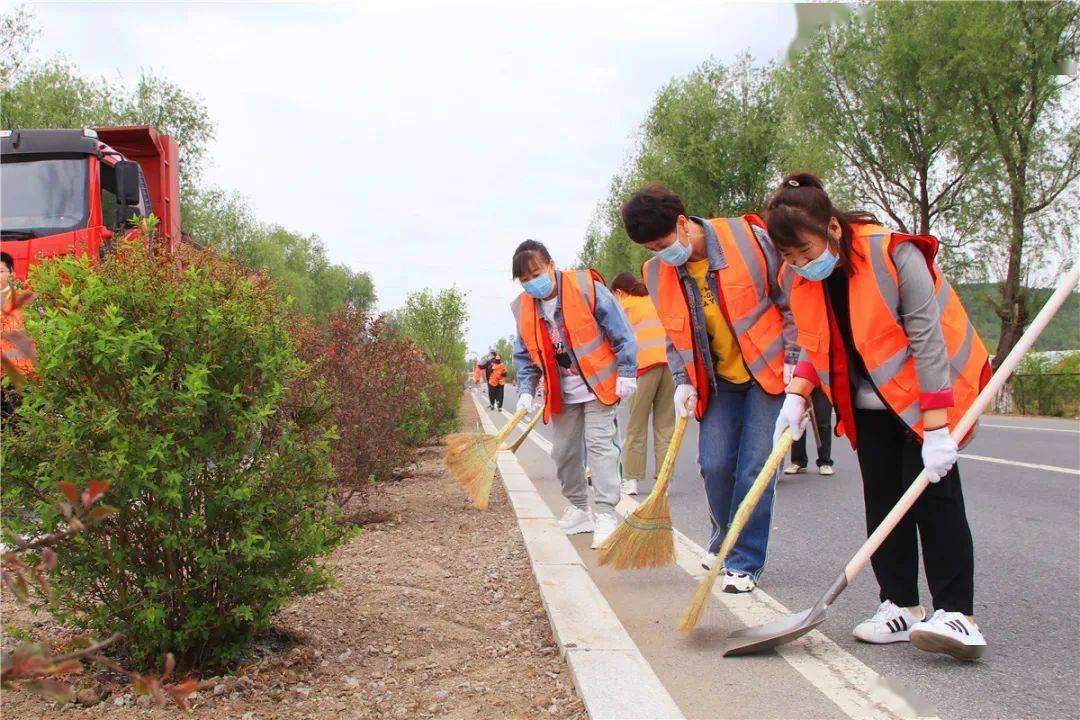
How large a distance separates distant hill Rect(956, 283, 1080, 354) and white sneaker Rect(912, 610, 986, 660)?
2476 centimetres

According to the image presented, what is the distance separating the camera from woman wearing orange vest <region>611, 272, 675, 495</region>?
841 centimetres

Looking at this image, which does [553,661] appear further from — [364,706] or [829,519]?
[829,519]

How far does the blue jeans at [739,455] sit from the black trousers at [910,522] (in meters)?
0.70

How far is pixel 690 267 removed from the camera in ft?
15.8

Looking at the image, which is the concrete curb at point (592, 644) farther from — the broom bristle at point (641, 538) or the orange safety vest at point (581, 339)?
the orange safety vest at point (581, 339)

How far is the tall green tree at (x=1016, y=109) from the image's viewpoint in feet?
89.4

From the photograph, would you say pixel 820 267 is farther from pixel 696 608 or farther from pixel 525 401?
pixel 525 401

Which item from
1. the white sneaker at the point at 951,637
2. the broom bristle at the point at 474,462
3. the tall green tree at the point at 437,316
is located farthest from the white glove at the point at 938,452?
the tall green tree at the point at 437,316

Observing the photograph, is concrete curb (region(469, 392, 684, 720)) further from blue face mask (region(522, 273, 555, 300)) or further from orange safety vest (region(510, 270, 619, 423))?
blue face mask (region(522, 273, 555, 300))

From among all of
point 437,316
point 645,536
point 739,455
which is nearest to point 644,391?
point 739,455

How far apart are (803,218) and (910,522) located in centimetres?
124

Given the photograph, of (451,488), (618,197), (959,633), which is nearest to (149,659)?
(959,633)

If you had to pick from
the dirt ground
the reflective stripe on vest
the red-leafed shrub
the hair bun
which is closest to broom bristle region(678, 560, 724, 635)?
the dirt ground

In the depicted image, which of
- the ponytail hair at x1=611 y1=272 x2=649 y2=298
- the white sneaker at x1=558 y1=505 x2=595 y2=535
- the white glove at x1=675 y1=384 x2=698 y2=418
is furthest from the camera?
the ponytail hair at x1=611 y1=272 x2=649 y2=298
